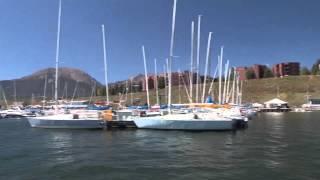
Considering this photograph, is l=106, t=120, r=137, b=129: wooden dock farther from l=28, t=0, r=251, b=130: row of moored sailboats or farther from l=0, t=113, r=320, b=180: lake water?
l=0, t=113, r=320, b=180: lake water

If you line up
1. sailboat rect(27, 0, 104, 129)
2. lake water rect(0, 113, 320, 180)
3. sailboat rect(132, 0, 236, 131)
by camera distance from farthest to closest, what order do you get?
sailboat rect(27, 0, 104, 129), sailboat rect(132, 0, 236, 131), lake water rect(0, 113, 320, 180)

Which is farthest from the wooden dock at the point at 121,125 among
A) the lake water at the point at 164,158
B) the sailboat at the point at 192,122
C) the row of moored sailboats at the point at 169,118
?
the lake water at the point at 164,158

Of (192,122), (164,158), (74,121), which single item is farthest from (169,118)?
(164,158)

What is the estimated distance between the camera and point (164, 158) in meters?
35.5

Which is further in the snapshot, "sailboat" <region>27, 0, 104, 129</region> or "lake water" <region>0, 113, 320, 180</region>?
"sailboat" <region>27, 0, 104, 129</region>

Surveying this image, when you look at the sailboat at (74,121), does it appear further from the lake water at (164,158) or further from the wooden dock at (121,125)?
the lake water at (164,158)

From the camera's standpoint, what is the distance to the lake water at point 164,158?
28719 millimetres

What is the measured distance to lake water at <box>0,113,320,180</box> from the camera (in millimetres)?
28719

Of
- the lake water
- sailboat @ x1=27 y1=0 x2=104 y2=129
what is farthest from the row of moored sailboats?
the lake water

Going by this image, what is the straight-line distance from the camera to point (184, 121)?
5897 centimetres

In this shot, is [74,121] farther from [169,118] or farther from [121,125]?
[169,118]

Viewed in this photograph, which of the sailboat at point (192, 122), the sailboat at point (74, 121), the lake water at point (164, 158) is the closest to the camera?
the lake water at point (164, 158)

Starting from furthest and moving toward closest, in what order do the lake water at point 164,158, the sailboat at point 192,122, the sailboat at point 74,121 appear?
the sailboat at point 74,121, the sailboat at point 192,122, the lake water at point 164,158

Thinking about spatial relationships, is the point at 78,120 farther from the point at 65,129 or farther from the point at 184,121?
the point at 184,121
